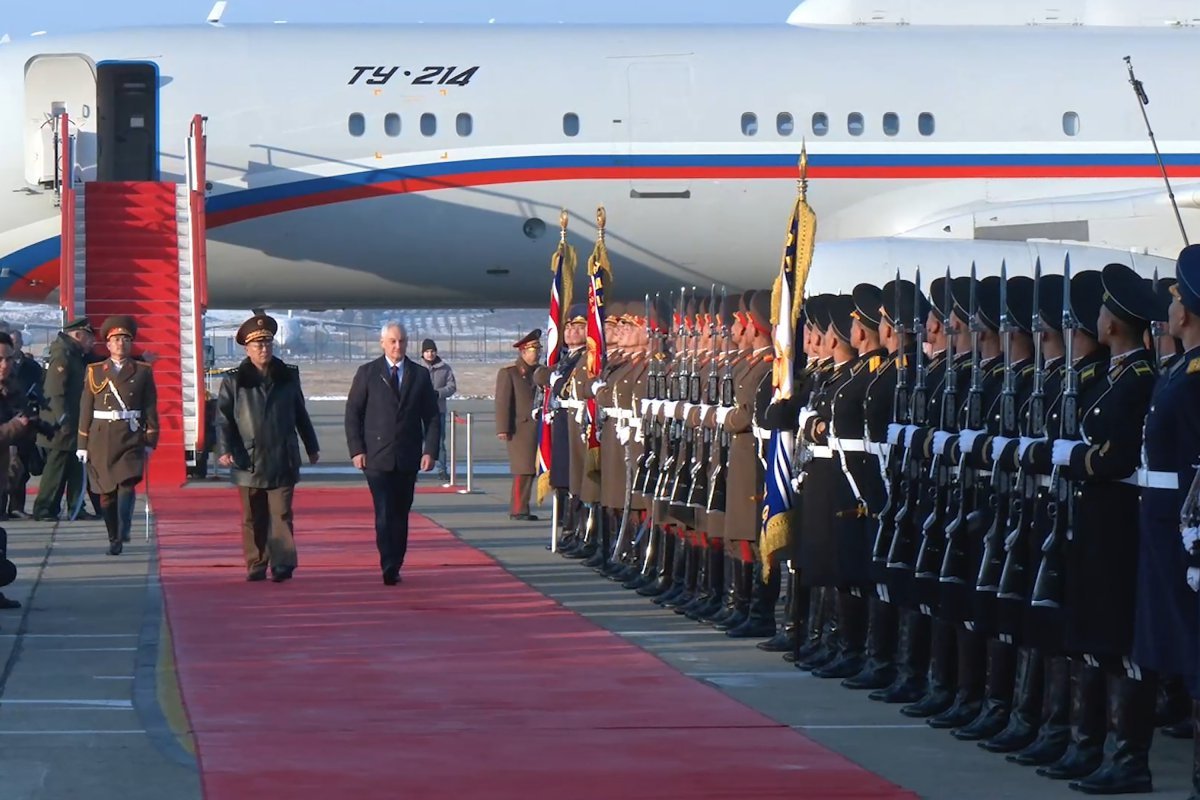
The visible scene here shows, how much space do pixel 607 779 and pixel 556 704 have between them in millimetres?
1470

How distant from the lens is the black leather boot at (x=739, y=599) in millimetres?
10617

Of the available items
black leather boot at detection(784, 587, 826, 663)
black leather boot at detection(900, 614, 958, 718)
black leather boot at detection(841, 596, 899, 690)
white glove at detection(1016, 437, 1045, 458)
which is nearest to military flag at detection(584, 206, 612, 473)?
black leather boot at detection(784, 587, 826, 663)

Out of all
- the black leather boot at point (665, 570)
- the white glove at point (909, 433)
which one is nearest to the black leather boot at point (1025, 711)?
the white glove at point (909, 433)

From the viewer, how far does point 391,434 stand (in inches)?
496

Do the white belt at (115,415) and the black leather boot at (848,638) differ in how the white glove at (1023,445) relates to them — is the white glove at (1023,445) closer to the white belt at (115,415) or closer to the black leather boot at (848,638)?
the black leather boot at (848,638)

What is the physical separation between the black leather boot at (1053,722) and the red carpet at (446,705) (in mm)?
630

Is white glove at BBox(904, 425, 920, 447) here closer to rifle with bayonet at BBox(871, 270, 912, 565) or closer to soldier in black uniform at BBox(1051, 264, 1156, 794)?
rifle with bayonet at BBox(871, 270, 912, 565)

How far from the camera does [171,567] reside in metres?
13.5

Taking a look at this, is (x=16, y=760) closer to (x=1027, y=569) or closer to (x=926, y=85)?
(x=1027, y=569)

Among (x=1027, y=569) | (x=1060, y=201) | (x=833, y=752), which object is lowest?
(x=833, y=752)

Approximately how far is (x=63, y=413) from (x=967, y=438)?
10217 mm

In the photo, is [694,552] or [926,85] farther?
A: [926,85]

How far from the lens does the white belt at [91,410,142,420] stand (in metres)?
14.1

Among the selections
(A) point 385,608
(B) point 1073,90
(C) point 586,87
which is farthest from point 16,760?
(B) point 1073,90
